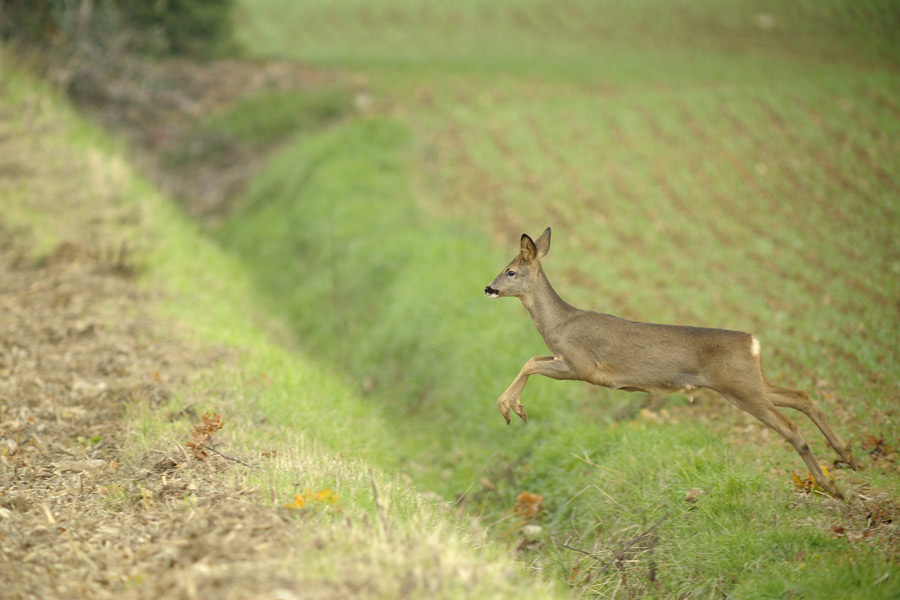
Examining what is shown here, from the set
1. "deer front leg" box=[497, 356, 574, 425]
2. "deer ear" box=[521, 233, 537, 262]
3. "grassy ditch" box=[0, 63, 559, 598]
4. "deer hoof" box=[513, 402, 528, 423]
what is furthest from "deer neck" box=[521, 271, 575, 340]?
"grassy ditch" box=[0, 63, 559, 598]

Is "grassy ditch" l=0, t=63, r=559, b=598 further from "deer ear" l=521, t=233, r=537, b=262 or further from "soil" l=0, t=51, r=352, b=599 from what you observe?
"deer ear" l=521, t=233, r=537, b=262

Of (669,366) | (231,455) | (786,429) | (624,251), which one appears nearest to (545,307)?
(669,366)

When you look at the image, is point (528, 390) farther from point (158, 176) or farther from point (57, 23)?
point (57, 23)

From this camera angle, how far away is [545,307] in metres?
6.68

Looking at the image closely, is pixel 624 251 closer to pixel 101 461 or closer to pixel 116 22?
pixel 101 461

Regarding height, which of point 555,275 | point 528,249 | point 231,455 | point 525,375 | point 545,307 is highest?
point 528,249

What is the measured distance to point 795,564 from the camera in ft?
17.2

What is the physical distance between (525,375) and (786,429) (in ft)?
6.62

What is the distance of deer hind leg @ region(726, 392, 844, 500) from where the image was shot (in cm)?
586

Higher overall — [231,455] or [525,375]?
[525,375]

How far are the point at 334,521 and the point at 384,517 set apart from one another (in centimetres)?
38

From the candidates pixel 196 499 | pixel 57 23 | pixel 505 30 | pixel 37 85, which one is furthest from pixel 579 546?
pixel 505 30

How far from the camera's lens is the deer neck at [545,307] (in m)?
6.63

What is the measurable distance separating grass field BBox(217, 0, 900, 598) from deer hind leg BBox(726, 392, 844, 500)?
0.66 ft
